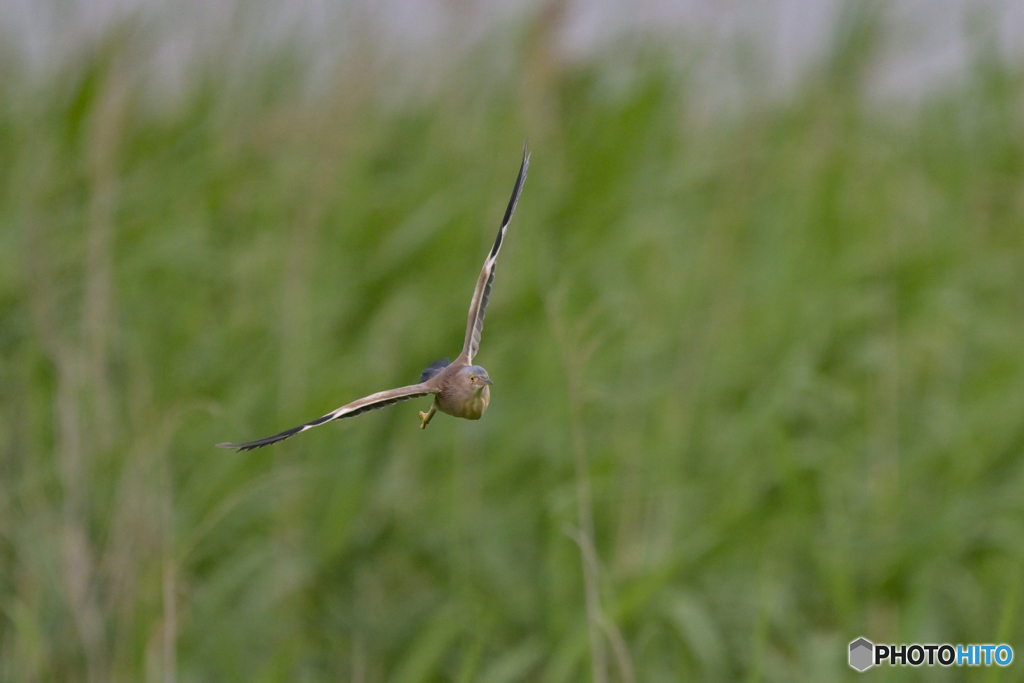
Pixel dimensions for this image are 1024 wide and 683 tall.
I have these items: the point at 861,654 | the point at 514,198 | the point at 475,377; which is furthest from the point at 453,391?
the point at 861,654

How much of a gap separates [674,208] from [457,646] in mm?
1931

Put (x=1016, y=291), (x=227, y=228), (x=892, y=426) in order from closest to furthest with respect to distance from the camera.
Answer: (x=892, y=426), (x=227, y=228), (x=1016, y=291)

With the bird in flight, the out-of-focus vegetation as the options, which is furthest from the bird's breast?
the out-of-focus vegetation

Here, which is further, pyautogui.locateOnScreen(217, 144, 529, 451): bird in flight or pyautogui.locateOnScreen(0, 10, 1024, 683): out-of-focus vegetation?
pyautogui.locateOnScreen(0, 10, 1024, 683): out-of-focus vegetation

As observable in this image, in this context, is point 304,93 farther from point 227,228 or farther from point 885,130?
point 885,130

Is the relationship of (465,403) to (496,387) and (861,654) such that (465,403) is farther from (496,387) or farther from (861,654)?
(496,387)

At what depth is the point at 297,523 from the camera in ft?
8.18

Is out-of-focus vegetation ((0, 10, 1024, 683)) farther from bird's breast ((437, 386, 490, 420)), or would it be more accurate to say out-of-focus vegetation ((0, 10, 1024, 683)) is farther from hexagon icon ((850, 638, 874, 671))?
bird's breast ((437, 386, 490, 420))

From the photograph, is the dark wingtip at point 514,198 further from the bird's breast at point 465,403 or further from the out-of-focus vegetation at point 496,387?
the out-of-focus vegetation at point 496,387

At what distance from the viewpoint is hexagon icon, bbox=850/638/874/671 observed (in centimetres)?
221

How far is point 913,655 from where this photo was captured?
→ 2.29 metres

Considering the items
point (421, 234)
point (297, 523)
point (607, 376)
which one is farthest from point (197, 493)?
point (607, 376)

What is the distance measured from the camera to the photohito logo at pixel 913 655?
2.23 metres

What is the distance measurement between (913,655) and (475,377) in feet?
6.79
